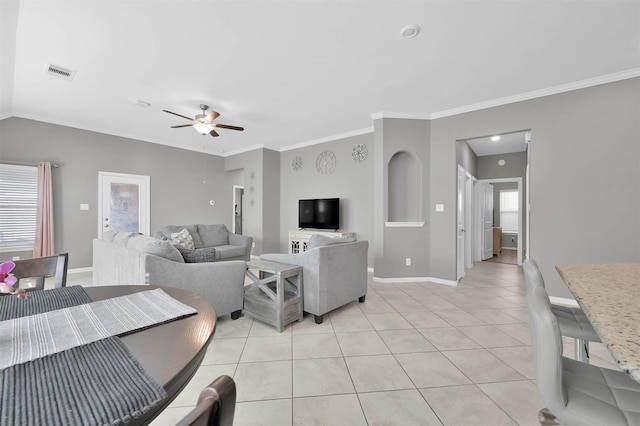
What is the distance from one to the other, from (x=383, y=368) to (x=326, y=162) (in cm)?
443

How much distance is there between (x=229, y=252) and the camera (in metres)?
4.99

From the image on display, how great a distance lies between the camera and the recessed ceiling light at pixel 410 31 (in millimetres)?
2321

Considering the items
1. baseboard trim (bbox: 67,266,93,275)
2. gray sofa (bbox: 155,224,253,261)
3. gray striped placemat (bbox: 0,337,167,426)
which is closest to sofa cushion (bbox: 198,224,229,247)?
gray sofa (bbox: 155,224,253,261)

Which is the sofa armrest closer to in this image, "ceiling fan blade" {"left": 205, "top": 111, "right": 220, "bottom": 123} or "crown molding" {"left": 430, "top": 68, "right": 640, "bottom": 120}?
"ceiling fan blade" {"left": 205, "top": 111, "right": 220, "bottom": 123}

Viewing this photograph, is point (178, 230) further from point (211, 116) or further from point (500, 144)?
point (500, 144)

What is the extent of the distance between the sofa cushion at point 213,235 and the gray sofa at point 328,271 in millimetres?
2806

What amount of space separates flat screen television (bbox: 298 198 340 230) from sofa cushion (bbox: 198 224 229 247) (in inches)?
64.7

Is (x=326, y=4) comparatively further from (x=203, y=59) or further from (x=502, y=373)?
(x=502, y=373)

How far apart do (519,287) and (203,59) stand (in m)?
5.25

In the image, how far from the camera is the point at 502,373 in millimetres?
1898

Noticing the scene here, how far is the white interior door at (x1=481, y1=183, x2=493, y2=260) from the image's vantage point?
6.48 meters

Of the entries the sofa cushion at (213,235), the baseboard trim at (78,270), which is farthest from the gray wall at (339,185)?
the baseboard trim at (78,270)

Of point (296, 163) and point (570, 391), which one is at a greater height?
point (296, 163)

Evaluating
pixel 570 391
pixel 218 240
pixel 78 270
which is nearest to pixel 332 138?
pixel 218 240
